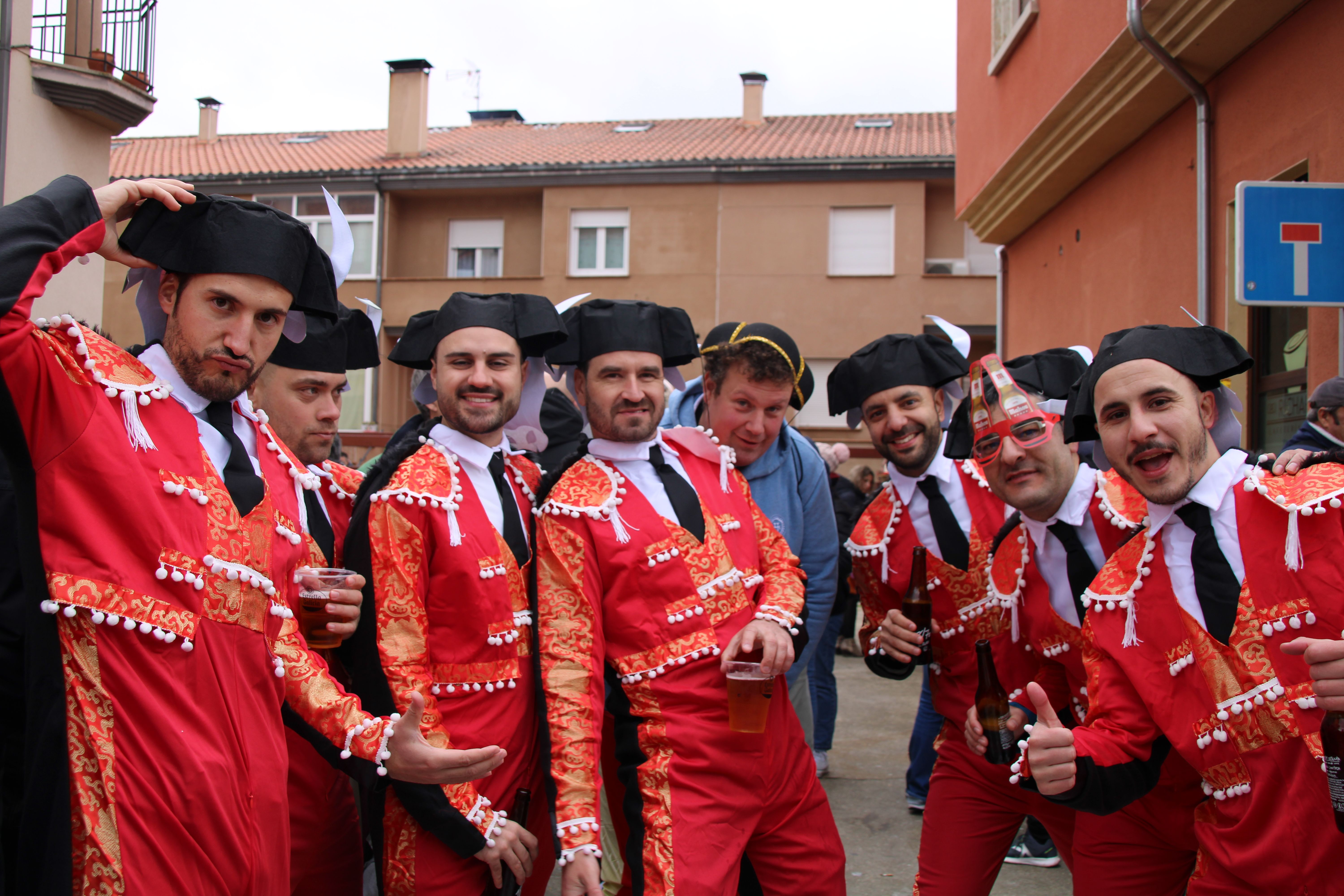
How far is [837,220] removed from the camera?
21.2m

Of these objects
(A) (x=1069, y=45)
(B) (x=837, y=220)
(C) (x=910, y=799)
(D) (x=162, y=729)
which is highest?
(B) (x=837, y=220)

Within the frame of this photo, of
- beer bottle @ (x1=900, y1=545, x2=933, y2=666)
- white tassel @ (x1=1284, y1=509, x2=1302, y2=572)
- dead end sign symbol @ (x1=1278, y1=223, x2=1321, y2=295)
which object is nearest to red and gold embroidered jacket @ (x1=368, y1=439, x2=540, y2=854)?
beer bottle @ (x1=900, y1=545, x2=933, y2=666)

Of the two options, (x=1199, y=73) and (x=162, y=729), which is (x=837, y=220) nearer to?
(x=1199, y=73)

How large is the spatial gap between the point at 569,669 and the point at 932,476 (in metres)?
1.76

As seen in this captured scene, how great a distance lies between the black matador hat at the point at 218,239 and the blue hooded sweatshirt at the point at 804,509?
2192mm

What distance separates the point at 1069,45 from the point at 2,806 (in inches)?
341

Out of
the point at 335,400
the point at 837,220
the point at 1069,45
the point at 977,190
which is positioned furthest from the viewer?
the point at 837,220

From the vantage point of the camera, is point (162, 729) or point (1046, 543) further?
point (1046, 543)

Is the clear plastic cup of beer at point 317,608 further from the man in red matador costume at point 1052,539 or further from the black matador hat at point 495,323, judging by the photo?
the man in red matador costume at point 1052,539

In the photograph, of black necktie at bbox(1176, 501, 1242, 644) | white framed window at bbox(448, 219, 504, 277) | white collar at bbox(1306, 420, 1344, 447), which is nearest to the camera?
black necktie at bbox(1176, 501, 1242, 644)

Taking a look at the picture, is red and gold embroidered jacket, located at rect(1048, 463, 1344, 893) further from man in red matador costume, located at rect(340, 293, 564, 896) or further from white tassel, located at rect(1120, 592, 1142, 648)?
man in red matador costume, located at rect(340, 293, 564, 896)

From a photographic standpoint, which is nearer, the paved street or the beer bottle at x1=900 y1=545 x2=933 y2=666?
the beer bottle at x1=900 y1=545 x2=933 y2=666

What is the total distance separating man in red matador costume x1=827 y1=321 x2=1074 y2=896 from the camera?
3.36 m

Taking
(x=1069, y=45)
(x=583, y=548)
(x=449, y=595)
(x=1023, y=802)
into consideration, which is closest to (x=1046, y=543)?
(x=1023, y=802)
